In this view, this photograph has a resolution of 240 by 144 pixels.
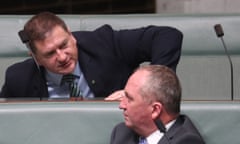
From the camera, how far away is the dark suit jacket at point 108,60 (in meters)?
2.80

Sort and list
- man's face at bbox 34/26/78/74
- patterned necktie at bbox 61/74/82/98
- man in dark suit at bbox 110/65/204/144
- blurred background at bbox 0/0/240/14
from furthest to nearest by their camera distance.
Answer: blurred background at bbox 0/0/240/14
patterned necktie at bbox 61/74/82/98
man's face at bbox 34/26/78/74
man in dark suit at bbox 110/65/204/144

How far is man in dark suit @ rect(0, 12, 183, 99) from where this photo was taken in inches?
105

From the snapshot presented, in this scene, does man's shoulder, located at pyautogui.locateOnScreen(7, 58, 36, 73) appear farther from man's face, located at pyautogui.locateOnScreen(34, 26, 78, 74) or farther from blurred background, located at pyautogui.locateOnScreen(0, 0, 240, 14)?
blurred background, located at pyautogui.locateOnScreen(0, 0, 240, 14)

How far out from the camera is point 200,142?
2176 mm

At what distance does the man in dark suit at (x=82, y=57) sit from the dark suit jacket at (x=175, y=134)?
19.2 inches

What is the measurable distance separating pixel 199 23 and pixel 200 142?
1.64 m

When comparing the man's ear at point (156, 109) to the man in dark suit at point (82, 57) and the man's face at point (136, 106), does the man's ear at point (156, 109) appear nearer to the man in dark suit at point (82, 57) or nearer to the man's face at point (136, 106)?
the man's face at point (136, 106)

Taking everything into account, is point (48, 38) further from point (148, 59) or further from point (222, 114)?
point (222, 114)

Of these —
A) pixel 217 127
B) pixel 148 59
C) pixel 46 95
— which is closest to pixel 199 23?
pixel 148 59

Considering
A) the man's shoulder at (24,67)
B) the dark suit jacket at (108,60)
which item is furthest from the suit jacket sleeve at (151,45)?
the man's shoulder at (24,67)

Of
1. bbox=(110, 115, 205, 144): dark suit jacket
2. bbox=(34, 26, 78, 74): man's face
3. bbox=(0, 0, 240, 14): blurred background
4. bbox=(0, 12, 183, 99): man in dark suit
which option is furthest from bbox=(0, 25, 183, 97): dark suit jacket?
bbox=(0, 0, 240, 14): blurred background

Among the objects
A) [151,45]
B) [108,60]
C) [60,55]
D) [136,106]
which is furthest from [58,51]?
[136,106]

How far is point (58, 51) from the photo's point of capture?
2.68 metres

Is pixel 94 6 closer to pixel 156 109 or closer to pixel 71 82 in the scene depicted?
pixel 71 82
